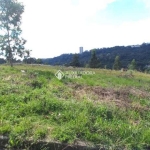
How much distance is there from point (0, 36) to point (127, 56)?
10173 cm

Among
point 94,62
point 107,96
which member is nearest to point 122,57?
point 94,62

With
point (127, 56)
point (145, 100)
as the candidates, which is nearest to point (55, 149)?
point (145, 100)

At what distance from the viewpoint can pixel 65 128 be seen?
18.0ft

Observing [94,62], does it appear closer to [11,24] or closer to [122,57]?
[11,24]

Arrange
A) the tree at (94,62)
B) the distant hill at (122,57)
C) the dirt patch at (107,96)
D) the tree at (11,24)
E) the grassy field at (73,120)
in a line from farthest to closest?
1. the distant hill at (122,57)
2. the tree at (94,62)
3. the tree at (11,24)
4. the dirt patch at (107,96)
5. the grassy field at (73,120)

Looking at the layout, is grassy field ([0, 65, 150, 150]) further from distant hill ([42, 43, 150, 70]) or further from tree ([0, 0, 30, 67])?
distant hill ([42, 43, 150, 70])

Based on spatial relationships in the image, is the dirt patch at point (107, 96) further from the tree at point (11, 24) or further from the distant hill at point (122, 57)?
the distant hill at point (122, 57)

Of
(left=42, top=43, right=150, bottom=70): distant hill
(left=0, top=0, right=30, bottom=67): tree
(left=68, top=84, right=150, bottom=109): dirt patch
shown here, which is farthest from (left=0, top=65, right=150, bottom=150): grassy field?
(left=42, top=43, right=150, bottom=70): distant hill

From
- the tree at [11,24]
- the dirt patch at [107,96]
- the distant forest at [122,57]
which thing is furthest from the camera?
the distant forest at [122,57]

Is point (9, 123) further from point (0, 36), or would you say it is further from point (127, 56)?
point (127, 56)

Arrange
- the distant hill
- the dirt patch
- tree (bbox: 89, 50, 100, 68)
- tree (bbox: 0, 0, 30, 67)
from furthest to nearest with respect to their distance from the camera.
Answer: the distant hill
tree (bbox: 89, 50, 100, 68)
tree (bbox: 0, 0, 30, 67)
the dirt patch

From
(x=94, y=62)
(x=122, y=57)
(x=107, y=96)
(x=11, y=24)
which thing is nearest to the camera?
(x=107, y=96)

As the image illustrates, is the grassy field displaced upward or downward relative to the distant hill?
downward

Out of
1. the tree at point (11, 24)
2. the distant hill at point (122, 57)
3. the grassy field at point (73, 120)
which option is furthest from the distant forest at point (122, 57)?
the grassy field at point (73, 120)
